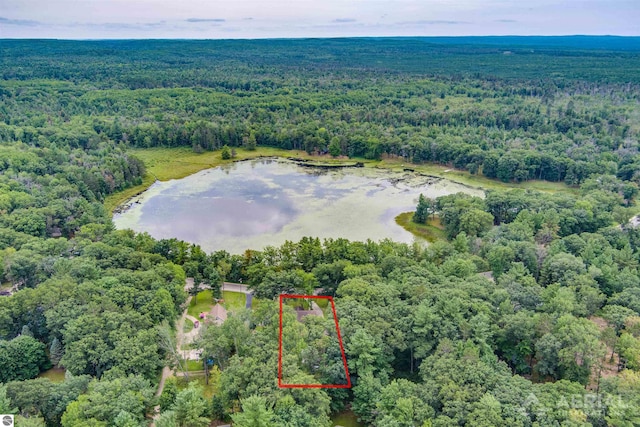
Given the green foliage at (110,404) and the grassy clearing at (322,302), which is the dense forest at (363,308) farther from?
the grassy clearing at (322,302)

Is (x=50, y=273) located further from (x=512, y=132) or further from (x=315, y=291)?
(x=512, y=132)

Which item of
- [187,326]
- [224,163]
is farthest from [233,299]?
[224,163]

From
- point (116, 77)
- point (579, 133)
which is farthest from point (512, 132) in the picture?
point (116, 77)

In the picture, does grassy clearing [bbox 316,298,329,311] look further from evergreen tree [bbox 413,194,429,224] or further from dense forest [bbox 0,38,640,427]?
evergreen tree [bbox 413,194,429,224]

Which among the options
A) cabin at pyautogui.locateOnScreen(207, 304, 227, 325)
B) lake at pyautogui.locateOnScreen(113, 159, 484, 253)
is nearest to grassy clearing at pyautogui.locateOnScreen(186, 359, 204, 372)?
cabin at pyautogui.locateOnScreen(207, 304, 227, 325)

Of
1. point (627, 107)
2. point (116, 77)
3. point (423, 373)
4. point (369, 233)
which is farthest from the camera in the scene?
point (116, 77)

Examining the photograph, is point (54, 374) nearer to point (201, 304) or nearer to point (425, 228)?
point (201, 304)
